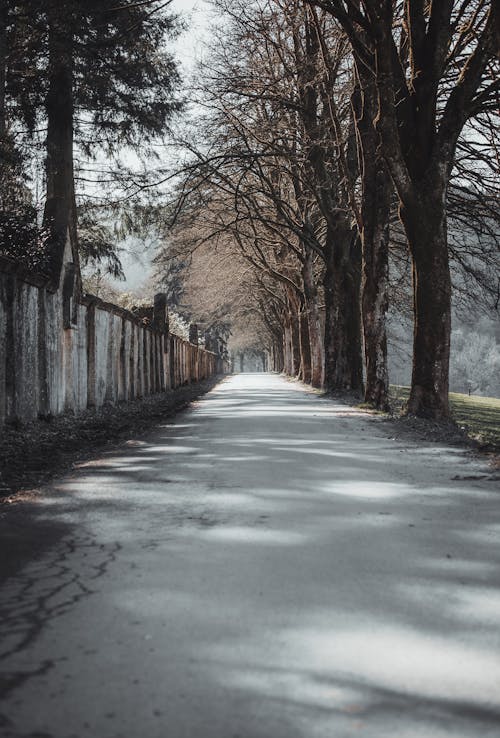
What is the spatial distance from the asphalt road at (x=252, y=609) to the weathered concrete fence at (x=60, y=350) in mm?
3051

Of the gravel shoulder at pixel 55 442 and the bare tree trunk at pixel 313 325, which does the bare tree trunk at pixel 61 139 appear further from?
the bare tree trunk at pixel 313 325

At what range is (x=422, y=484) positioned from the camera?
5.96 m

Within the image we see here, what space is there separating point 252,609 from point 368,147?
1354 centimetres

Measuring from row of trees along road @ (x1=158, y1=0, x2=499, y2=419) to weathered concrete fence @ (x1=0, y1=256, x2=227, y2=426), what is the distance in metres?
3.11

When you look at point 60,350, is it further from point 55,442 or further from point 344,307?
point 344,307

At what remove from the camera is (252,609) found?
295cm

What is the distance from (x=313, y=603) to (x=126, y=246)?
743 inches

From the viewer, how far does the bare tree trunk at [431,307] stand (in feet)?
38.3

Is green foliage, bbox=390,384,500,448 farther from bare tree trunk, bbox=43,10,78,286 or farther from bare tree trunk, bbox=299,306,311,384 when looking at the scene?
bare tree trunk, bbox=43,10,78,286

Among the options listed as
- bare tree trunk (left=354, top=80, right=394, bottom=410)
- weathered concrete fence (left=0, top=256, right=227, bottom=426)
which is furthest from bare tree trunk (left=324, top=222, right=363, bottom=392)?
bare tree trunk (left=354, top=80, right=394, bottom=410)

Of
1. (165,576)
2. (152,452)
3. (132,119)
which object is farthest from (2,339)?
(132,119)

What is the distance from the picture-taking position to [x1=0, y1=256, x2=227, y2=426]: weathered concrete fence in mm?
8617

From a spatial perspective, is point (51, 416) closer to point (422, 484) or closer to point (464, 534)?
point (422, 484)

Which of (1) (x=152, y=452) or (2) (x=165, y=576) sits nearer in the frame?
(2) (x=165, y=576)
